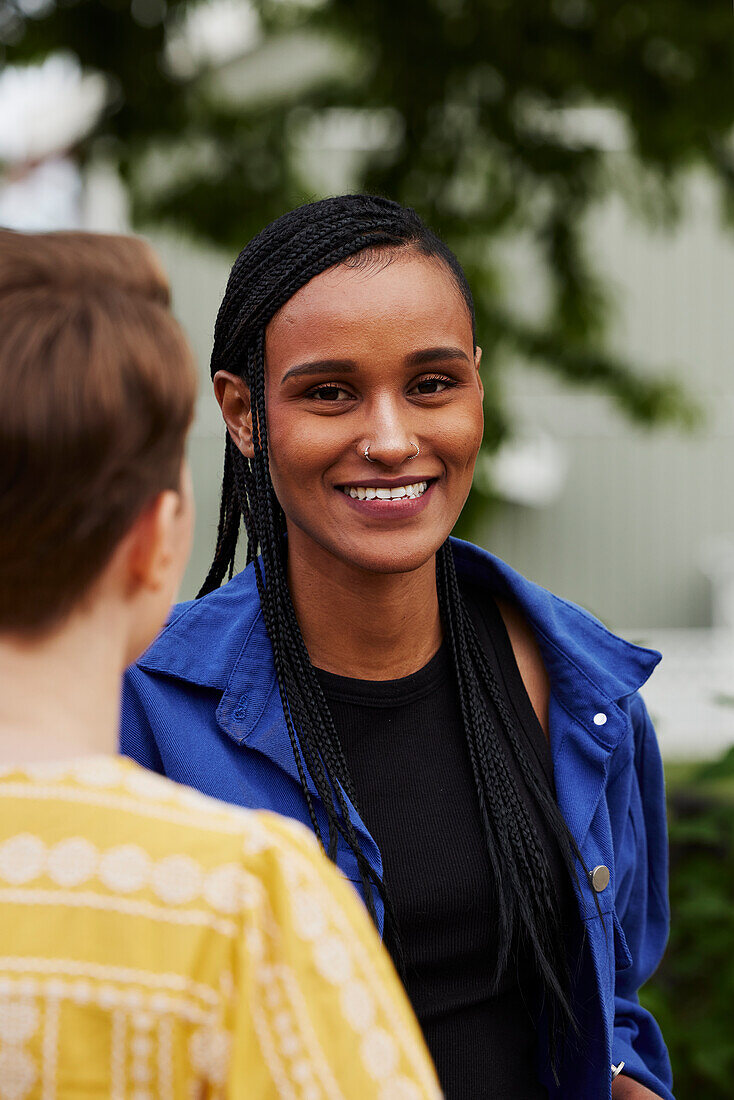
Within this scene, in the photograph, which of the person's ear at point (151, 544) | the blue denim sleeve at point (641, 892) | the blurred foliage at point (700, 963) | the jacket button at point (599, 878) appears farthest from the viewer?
the blurred foliage at point (700, 963)

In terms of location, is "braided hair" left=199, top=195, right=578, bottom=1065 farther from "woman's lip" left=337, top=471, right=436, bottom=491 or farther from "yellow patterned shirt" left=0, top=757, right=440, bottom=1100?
"yellow patterned shirt" left=0, top=757, right=440, bottom=1100

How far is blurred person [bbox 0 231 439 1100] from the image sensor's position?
3.19 ft

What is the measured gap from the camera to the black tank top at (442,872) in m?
1.80

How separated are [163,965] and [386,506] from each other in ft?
3.23

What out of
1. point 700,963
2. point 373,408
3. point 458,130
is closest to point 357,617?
point 373,408

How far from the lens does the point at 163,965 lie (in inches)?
38.4

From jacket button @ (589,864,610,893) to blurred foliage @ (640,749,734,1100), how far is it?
1.11 meters

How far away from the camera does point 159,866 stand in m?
0.98

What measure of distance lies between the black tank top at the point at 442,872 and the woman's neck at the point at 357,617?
34mm

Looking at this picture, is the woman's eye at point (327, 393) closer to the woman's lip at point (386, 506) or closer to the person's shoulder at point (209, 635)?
the woman's lip at point (386, 506)

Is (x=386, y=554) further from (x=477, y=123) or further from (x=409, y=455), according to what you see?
(x=477, y=123)

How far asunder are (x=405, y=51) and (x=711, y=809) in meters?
2.90

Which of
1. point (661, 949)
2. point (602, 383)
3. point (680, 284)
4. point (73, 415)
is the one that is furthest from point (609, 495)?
point (73, 415)

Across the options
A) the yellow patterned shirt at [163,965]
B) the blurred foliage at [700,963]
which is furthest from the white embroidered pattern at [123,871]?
the blurred foliage at [700,963]
